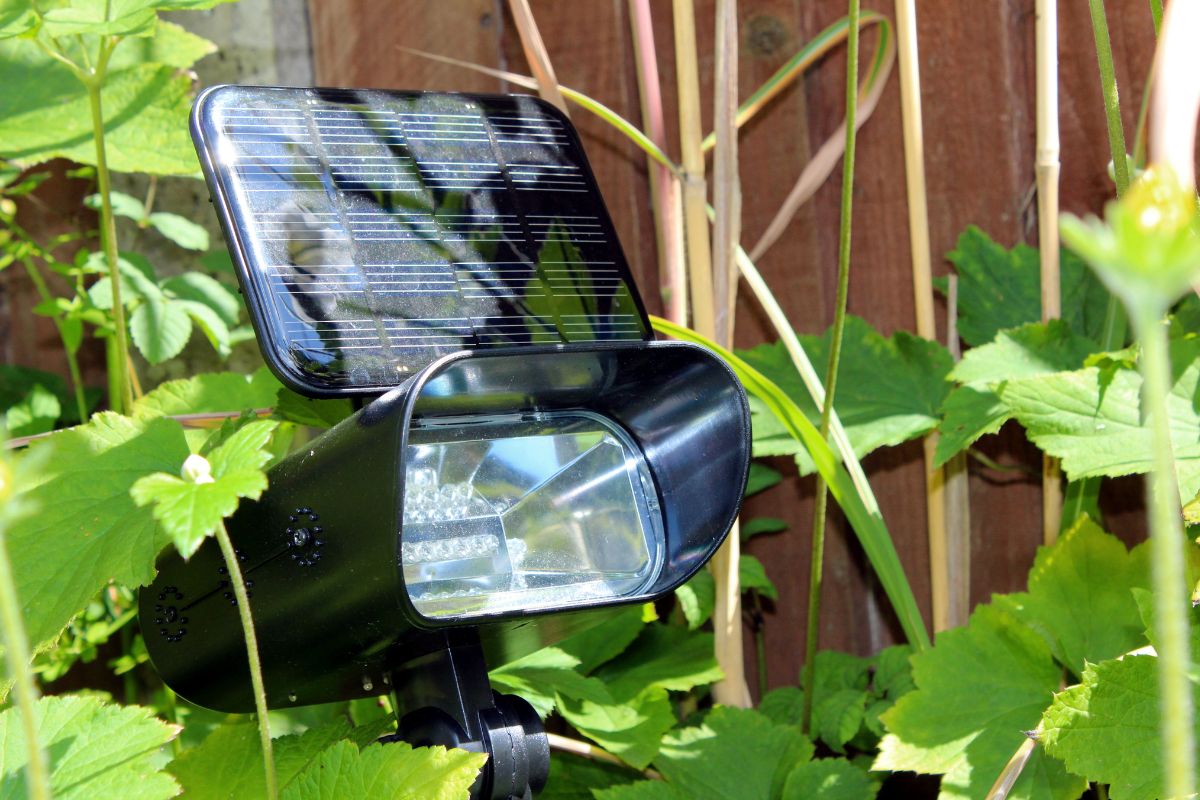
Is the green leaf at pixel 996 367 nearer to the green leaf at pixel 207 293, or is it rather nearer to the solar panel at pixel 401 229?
the solar panel at pixel 401 229

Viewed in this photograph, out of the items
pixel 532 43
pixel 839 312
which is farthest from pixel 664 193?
pixel 839 312

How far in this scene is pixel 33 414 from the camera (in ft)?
4.83

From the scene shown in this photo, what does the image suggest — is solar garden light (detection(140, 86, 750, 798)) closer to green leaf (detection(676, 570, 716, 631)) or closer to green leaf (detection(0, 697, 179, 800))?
green leaf (detection(0, 697, 179, 800))

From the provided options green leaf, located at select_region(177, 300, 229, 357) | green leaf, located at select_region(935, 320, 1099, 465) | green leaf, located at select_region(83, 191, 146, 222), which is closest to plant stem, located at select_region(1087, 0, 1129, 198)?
green leaf, located at select_region(935, 320, 1099, 465)

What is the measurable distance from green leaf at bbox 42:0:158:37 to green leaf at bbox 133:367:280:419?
34 centimetres

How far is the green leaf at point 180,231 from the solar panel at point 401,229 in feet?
2.32

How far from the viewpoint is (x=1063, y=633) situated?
1054 mm

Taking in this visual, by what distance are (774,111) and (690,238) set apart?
0.37 m

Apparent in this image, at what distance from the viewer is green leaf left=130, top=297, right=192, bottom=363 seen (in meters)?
1.37

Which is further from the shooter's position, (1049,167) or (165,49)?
(165,49)

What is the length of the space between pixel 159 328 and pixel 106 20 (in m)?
0.48

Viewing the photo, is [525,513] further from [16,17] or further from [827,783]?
[16,17]

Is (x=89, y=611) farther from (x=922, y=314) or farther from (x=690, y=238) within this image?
(x=922, y=314)

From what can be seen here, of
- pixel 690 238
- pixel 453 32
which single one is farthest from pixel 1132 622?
pixel 453 32
